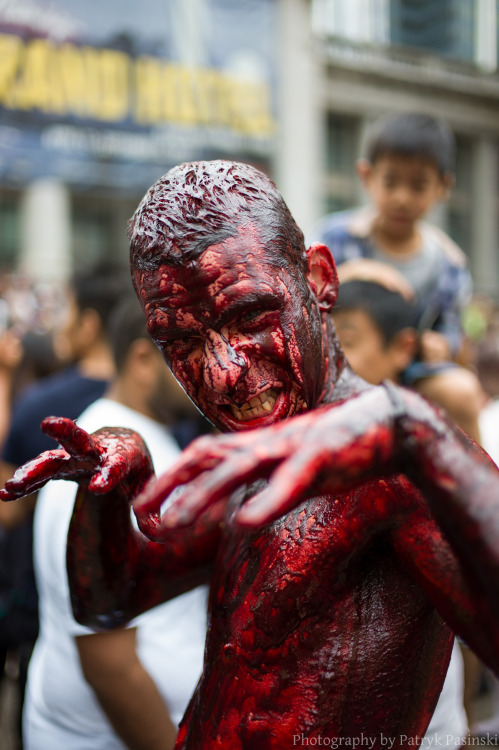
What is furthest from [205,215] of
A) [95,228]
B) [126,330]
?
[95,228]

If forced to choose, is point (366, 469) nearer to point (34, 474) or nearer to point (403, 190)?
point (34, 474)

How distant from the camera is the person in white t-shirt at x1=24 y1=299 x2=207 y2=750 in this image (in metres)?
2.16

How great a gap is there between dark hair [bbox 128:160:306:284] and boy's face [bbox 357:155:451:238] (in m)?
2.27

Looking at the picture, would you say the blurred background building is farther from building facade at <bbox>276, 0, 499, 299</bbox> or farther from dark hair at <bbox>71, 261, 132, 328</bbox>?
dark hair at <bbox>71, 261, 132, 328</bbox>

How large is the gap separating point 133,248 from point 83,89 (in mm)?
11852

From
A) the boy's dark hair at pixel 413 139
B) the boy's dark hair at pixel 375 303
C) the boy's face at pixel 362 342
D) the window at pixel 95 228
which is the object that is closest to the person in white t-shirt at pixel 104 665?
the boy's face at pixel 362 342

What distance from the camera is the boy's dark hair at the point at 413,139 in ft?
11.0

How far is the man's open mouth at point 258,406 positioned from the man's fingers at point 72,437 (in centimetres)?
24

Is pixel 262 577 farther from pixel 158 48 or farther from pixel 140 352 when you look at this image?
pixel 158 48

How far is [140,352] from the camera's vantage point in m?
2.73

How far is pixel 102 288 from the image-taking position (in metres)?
3.90

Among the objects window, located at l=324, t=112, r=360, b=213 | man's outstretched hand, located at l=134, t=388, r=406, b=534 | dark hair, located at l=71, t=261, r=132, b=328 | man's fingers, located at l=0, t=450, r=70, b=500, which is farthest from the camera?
window, located at l=324, t=112, r=360, b=213

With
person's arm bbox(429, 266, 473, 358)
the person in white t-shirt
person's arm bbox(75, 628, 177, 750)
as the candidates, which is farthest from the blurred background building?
person's arm bbox(75, 628, 177, 750)

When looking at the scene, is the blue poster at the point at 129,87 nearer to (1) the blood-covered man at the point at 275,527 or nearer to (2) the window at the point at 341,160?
(2) the window at the point at 341,160
